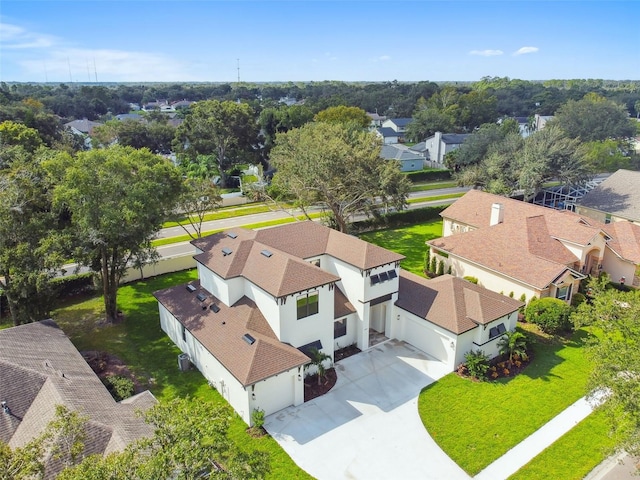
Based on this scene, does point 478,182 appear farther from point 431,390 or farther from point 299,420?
point 299,420

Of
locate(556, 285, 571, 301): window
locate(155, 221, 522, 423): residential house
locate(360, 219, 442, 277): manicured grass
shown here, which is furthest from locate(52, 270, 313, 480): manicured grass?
locate(556, 285, 571, 301): window

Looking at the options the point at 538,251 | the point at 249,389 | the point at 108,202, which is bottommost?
the point at 249,389

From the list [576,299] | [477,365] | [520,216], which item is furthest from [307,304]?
[520,216]

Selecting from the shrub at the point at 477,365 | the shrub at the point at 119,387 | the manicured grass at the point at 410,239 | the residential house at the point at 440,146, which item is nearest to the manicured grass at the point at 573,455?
the shrub at the point at 477,365

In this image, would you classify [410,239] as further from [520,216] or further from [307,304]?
[307,304]

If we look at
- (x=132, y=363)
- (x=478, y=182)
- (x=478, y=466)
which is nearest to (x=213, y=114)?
(x=478, y=182)
